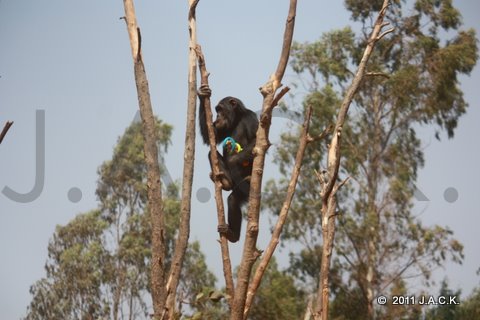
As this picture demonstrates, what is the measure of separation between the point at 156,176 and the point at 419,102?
785 inches

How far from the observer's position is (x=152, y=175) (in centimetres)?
636

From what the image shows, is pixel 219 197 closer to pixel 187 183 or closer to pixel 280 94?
pixel 187 183

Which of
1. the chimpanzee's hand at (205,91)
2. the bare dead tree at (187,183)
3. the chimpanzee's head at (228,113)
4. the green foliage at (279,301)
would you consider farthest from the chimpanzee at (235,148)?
the green foliage at (279,301)

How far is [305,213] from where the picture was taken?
24422mm

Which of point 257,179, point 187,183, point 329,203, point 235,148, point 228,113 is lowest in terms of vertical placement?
point 257,179

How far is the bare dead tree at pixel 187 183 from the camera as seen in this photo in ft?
20.3

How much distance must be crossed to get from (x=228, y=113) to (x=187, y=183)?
2.71m

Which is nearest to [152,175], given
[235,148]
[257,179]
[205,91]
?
[205,91]

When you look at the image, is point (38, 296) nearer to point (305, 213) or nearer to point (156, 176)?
point (305, 213)

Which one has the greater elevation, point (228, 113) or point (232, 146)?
point (228, 113)

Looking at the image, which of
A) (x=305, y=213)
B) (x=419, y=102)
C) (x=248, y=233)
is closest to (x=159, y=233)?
(x=248, y=233)

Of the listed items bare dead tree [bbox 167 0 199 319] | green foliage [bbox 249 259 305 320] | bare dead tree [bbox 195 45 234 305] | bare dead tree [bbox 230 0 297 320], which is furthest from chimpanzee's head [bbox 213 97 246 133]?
green foliage [bbox 249 259 305 320]

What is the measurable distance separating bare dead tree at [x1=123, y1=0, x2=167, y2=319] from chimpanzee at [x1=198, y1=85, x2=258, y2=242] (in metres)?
1.31

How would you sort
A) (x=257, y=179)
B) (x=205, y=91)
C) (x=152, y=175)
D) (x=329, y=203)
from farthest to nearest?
(x=329, y=203), (x=205, y=91), (x=152, y=175), (x=257, y=179)
